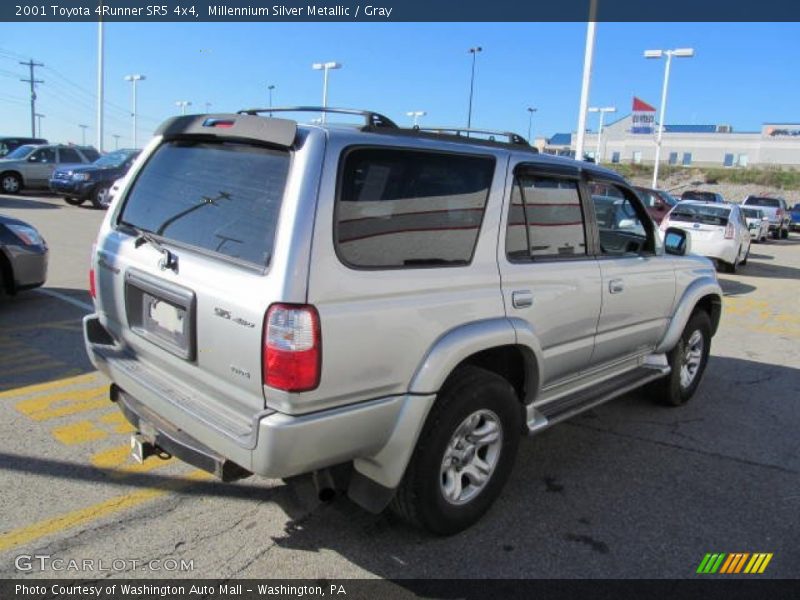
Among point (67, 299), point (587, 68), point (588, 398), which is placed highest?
point (587, 68)

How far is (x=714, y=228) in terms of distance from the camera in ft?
45.3

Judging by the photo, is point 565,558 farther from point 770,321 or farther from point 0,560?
point 770,321

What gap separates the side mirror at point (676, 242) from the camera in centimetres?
491

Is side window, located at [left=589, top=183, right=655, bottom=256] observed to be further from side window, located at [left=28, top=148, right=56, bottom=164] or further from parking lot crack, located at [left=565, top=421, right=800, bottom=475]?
side window, located at [left=28, top=148, right=56, bottom=164]

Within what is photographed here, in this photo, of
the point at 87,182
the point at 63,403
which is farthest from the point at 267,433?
the point at 87,182

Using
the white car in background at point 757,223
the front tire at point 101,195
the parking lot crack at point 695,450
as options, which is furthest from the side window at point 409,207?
the white car in background at point 757,223

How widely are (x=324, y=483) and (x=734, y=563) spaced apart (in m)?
2.02

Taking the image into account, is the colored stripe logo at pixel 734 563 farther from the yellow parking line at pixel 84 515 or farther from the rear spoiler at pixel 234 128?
the rear spoiler at pixel 234 128

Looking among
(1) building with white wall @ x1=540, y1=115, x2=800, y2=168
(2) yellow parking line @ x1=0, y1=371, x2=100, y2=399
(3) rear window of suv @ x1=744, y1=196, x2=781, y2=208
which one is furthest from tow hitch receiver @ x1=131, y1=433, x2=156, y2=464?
(1) building with white wall @ x1=540, y1=115, x2=800, y2=168

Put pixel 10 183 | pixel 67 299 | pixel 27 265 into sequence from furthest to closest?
pixel 10 183, pixel 67 299, pixel 27 265

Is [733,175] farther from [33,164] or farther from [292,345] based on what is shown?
[292,345]

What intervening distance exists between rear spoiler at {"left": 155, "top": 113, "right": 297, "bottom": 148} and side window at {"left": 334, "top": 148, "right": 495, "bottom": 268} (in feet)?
0.90

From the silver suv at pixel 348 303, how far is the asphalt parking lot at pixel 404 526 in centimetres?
31

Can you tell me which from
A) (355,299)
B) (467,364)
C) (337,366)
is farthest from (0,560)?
(467,364)
